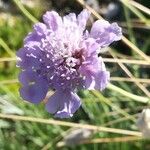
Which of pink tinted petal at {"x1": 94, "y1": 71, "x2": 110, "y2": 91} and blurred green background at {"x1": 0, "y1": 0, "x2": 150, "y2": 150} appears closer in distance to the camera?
pink tinted petal at {"x1": 94, "y1": 71, "x2": 110, "y2": 91}

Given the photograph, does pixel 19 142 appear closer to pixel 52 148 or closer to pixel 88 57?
pixel 52 148

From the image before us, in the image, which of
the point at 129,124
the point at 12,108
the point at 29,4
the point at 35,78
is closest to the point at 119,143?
the point at 129,124

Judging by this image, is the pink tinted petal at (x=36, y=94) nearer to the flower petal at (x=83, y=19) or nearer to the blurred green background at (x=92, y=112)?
the flower petal at (x=83, y=19)

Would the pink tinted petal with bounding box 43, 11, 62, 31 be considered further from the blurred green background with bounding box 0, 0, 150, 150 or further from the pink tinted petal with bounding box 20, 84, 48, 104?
the blurred green background with bounding box 0, 0, 150, 150

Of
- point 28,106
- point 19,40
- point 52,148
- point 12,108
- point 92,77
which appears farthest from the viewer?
point 19,40

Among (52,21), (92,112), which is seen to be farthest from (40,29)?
(92,112)

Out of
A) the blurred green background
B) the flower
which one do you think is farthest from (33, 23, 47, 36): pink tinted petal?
the blurred green background

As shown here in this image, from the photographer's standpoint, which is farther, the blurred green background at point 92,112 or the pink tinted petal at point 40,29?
the blurred green background at point 92,112


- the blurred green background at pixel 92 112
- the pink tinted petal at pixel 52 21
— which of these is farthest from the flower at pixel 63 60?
the blurred green background at pixel 92 112
